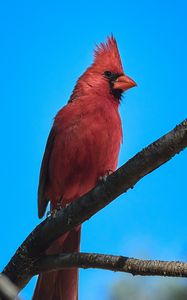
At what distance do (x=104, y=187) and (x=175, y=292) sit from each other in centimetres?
182

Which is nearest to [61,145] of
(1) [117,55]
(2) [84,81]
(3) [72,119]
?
(3) [72,119]

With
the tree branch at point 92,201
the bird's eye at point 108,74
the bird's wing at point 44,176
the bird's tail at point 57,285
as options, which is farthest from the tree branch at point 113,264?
the bird's eye at point 108,74

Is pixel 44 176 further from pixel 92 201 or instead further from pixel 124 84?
pixel 92 201

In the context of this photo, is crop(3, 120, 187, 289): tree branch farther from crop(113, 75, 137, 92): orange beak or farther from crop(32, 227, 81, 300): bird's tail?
crop(113, 75, 137, 92): orange beak

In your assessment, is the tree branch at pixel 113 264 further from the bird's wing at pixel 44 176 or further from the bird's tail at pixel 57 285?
the bird's wing at pixel 44 176

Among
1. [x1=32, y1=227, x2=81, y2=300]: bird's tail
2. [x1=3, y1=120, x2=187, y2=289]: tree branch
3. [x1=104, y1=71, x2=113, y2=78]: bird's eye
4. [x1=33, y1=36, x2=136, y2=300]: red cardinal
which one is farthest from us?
[x1=104, y1=71, x2=113, y2=78]: bird's eye

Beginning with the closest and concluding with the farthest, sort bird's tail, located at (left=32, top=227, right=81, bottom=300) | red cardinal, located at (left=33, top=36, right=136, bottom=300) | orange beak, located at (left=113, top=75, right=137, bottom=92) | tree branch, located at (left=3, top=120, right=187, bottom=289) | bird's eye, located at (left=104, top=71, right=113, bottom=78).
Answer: tree branch, located at (left=3, top=120, right=187, bottom=289) → bird's tail, located at (left=32, top=227, right=81, bottom=300) → red cardinal, located at (left=33, top=36, right=136, bottom=300) → orange beak, located at (left=113, top=75, right=137, bottom=92) → bird's eye, located at (left=104, top=71, right=113, bottom=78)

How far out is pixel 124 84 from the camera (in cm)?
381

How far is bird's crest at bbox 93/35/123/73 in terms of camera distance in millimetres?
4047

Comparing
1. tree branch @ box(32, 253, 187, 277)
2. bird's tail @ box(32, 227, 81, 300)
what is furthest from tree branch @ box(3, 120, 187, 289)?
bird's tail @ box(32, 227, 81, 300)

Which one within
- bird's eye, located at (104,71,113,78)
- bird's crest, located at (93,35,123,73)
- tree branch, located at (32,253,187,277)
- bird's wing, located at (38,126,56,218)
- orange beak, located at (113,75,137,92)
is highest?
bird's crest, located at (93,35,123,73)

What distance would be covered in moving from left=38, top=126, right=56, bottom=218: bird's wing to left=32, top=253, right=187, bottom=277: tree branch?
43.1 inches

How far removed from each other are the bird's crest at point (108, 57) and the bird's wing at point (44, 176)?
89 centimetres

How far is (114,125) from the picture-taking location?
3.35 m
